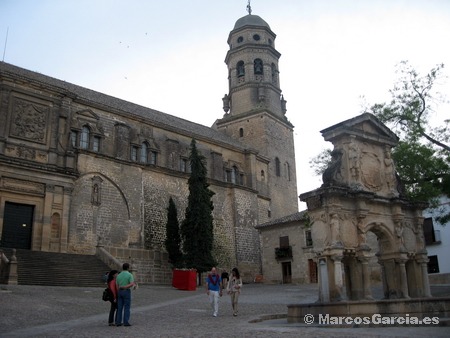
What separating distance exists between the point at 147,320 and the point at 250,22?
137 ft

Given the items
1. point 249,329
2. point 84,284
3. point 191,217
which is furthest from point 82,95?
point 249,329

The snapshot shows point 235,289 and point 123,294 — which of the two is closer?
point 123,294

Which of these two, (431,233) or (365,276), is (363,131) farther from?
(431,233)

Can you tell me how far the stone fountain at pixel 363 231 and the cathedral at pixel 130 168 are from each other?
16.9 metres

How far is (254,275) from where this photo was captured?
3678 centimetres

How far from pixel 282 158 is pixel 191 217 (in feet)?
68.0

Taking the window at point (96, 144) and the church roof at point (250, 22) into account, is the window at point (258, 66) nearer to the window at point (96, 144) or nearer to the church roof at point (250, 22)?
the church roof at point (250, 22)

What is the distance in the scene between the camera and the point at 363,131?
45.6 feet

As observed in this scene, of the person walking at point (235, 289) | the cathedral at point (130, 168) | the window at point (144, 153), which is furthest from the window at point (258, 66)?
the person walking at point (235, 289)

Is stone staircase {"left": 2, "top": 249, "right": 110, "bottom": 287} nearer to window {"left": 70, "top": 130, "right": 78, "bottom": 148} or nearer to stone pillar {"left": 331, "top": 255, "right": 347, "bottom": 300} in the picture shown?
window {"left": 70, "top": 130, "right": 78, "bottom": 148}

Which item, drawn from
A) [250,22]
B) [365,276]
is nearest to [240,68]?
[250,22]

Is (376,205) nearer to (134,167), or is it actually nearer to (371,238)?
(371,238)

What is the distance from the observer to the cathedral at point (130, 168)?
25906 mm

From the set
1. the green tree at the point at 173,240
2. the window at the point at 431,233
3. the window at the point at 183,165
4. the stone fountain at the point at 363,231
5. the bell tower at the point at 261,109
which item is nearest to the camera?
the stone fountain at the point at 363,231
